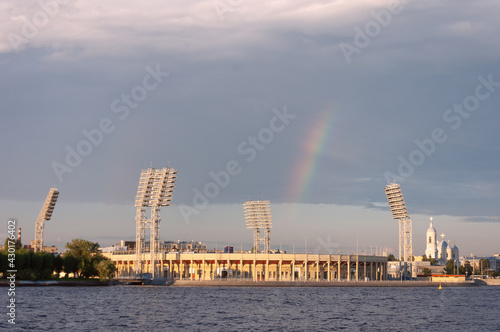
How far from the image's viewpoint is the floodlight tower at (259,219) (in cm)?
19450

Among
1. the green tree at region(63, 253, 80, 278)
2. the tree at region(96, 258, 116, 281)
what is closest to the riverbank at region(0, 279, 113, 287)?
the tree at region(96, 258, 116, 281)

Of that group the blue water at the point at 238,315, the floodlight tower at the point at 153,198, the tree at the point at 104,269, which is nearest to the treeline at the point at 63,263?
the tree at the point at 104,269

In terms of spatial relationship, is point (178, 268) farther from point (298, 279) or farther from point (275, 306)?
point (275, 306)

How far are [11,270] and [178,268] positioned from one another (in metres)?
65.9

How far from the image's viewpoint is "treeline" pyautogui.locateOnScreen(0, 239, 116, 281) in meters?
126

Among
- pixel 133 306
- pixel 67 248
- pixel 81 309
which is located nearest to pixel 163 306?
pixel 133 306

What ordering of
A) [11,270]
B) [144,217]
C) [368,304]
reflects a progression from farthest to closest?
[144,217] → [11,270] → [368,304]

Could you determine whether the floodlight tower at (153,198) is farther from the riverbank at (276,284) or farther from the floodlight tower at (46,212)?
the floodlight tower at (46,212)

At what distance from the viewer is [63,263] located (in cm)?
14450

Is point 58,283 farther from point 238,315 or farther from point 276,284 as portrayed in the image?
point 238,315

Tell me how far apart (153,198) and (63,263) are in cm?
2949

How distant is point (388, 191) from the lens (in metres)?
192

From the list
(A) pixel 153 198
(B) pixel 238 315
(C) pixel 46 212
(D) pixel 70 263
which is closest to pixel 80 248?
(D) pixel 70 263

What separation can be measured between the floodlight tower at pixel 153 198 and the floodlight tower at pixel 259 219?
1435 inches
